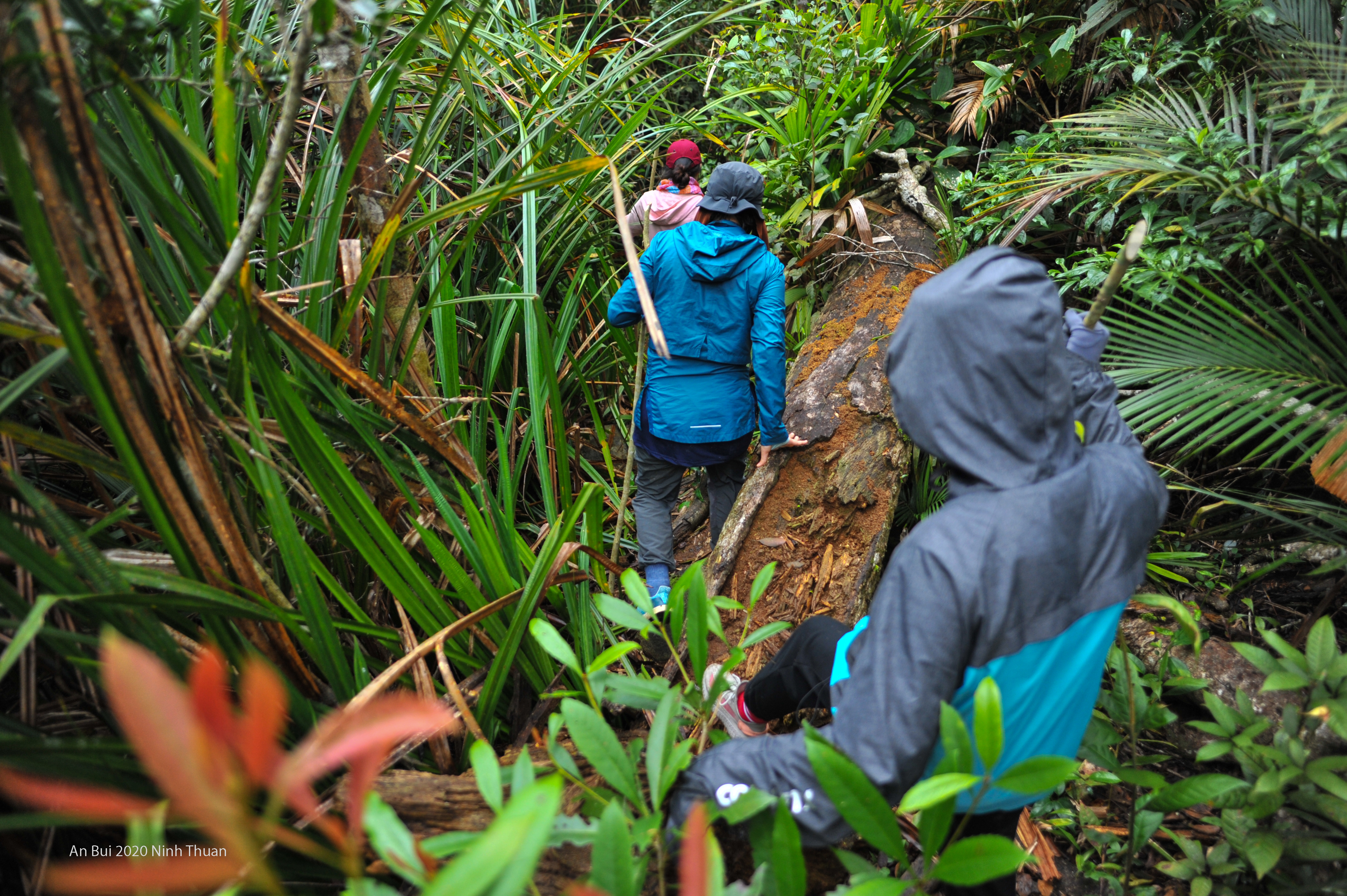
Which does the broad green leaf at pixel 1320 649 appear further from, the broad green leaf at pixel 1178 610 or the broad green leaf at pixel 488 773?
the broad green leaf at pixel 488 773

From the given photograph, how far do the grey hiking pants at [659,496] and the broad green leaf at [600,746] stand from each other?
1946mm

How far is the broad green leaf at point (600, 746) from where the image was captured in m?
1.04

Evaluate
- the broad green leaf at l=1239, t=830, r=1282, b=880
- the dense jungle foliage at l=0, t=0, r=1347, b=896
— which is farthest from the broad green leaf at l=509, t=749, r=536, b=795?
the broad green leaf at l=1239, t=830, r=1282, b=880

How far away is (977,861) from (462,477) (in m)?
1.46

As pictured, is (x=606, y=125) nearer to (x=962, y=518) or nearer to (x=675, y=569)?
(x=675, y=569)

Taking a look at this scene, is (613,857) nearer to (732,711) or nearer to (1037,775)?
(1037,775)

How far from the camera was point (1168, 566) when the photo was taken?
2633 millimetres

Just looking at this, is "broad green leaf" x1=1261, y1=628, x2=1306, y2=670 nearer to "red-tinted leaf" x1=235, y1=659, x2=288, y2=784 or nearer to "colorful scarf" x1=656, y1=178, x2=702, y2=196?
"red-tinted leaf" x1=235, y1=659, x2=288, y2=784

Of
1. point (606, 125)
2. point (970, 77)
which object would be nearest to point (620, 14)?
point (606, 125)

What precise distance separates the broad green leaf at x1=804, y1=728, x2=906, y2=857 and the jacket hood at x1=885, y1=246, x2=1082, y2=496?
0.47m

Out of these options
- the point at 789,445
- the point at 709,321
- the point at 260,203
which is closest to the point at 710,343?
the point at 709,321

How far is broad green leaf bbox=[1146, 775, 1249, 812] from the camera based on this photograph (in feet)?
4.17

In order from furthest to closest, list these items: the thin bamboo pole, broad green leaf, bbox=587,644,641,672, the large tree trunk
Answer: the thin bamboo pole < the large tree trunk < broad green leaf, bbox=587,644,641,672

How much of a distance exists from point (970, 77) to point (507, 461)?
11.4ft
